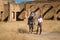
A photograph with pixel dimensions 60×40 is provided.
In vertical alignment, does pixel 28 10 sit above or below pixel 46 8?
below

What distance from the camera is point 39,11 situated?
54688 millimetres

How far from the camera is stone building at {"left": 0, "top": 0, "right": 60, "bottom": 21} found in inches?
2050

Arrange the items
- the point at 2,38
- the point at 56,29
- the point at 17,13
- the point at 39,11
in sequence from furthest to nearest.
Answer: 1. the point at 17,13
2. the point at 39,11
3. the point at 56,29
4. the point at 2,38

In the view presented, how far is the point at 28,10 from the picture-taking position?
52.5 metres

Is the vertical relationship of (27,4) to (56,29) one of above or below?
above

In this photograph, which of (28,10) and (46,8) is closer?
(28,10)

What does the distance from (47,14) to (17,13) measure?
723cm

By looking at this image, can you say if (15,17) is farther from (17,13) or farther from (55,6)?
(55,6)

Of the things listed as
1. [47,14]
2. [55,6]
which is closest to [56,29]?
[55,6]

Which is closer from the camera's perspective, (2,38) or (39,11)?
(2,38)

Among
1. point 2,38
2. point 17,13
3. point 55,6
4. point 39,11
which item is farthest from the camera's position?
point 17,13

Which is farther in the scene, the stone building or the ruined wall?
the stone building

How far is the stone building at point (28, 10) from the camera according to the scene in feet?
171

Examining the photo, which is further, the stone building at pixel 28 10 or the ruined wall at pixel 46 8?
the stone building at pixel 28 10
